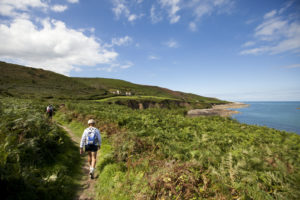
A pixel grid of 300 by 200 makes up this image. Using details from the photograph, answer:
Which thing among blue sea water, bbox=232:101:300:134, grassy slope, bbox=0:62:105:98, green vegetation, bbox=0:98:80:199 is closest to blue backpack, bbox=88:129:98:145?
green vegetation, bbox=0:98:80:199

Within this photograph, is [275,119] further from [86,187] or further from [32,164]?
[32,164]

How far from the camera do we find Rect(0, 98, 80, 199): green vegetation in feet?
11.0

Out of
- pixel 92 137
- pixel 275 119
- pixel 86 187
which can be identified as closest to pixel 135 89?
pixel 275 119

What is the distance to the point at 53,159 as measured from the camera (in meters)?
5.94

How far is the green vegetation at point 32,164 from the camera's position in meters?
3.35

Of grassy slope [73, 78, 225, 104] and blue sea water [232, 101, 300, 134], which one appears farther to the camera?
grassy slope [73, 78, 225, 104]

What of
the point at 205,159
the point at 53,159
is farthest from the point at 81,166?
the point at 205,159

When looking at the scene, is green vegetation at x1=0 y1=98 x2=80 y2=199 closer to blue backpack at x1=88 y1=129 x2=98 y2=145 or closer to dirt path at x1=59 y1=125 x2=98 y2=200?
dirt path at x1=59 y1=125 x2=98 y2=200

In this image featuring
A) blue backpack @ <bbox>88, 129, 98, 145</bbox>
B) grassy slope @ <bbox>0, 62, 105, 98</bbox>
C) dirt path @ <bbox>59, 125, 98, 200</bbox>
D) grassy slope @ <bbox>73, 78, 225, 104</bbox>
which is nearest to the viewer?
dirt path @ <bbox>59, 125, 98, 200</bbox>

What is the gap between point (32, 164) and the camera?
4836 mm

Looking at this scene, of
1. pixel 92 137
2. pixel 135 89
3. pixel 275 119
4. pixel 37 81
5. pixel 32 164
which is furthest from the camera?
pixel 135 89

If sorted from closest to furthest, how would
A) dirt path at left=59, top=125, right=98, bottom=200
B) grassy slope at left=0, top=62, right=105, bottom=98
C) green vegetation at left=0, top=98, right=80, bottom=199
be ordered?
green vegetation at left=0, top=98, right=80, bottom=199, dirt path at left=59, top=125, right=98, bottom=200, grassy slope at left=0, top=62, right=105, bottom=98

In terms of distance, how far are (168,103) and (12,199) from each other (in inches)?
3692

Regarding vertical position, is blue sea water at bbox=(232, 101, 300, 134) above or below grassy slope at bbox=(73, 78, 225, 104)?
below
